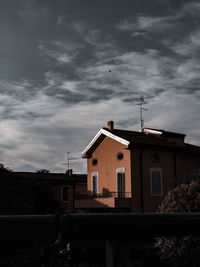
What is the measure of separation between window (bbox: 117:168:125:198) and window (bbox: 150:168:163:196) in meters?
1.92

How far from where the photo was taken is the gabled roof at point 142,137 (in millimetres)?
24766

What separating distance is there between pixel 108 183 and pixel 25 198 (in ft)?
52.9

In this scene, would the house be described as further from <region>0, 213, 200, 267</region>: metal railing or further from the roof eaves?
<region>0, 213, 200, 267</region>: metal railing

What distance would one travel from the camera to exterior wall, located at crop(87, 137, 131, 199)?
23906 millimetres

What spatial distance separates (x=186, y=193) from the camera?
1144 cm

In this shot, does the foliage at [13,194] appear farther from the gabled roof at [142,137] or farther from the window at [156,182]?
the window at [156,182]

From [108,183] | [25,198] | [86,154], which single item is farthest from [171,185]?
[25,198]

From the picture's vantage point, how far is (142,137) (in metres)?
26.4

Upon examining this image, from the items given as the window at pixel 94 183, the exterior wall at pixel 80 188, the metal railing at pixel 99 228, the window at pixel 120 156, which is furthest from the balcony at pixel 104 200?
the metal railing at pixel 99 228

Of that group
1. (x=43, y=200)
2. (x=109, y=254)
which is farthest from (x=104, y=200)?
(x=109, y=254)

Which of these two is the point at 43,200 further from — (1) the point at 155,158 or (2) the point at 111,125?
(1) the point at 155,158

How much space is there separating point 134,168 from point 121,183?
156cm

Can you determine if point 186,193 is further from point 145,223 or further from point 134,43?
point 145,223

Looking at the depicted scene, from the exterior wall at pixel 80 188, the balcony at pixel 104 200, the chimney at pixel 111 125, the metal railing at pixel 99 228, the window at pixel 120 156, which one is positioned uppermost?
the chimney at pixel 111 125
